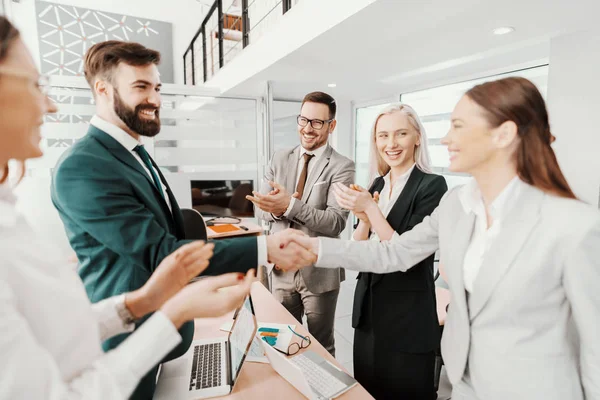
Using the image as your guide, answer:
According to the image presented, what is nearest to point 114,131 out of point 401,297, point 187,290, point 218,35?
point 187,290

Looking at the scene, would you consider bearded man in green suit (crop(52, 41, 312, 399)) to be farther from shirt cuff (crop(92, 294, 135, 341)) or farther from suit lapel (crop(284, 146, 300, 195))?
suit lapel (crop(284, 146, 300, 195))

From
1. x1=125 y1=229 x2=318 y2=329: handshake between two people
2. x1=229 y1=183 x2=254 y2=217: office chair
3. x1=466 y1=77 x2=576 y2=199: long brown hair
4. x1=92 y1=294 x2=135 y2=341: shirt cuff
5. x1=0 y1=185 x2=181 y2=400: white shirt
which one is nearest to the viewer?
x1=0 y1=185 x2=181 y2=400: white shirt

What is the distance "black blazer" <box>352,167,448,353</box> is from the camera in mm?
1381

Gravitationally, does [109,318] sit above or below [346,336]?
above

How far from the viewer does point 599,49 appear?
228 cm

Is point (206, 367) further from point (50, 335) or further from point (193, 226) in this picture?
point (193, 226)

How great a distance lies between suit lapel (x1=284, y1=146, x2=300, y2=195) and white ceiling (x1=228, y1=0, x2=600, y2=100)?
3.00 feet

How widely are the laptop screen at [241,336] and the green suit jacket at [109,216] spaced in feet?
0.65

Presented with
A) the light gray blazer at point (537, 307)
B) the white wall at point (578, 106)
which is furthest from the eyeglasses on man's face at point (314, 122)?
the white wall at point (578, 106)

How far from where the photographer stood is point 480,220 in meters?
1.12

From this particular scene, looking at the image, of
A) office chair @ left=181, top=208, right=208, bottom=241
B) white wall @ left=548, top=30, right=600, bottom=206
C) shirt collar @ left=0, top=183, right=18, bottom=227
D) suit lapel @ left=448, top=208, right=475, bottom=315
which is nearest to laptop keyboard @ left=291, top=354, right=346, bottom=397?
suit lapel @ left=448, top=208, right=475, bottom=315

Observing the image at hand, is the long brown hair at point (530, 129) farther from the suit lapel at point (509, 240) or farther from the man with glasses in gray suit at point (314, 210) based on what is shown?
the man with glasses in gray suit at point (314, 210)

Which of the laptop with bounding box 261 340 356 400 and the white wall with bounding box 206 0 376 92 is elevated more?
the white wall with bounding box 206 0 376 92

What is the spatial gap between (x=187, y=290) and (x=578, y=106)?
295 cm
